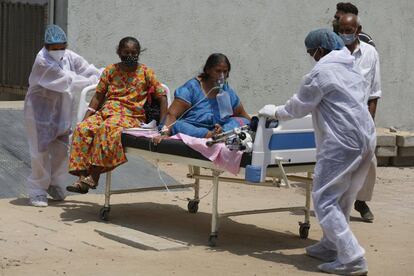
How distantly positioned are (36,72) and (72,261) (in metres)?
2.50

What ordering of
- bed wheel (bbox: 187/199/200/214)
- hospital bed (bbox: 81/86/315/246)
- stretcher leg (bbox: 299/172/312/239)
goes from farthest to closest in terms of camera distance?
1. bed wheel (bbox: 187/199/200/214)
2. stretcher leg (bbox: 299/172/312/239)
3. hospital bed (bbox: 81/86/315/246)

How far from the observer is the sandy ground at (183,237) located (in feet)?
22.8

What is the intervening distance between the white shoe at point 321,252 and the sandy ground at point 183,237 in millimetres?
65

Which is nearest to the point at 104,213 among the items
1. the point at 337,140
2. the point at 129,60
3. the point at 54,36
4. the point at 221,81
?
the point at 129,60

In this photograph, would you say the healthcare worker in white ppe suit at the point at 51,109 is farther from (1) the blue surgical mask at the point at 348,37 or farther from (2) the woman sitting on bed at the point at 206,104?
(1) the blue surgical mask at the point at 348,37

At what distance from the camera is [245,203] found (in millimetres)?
9617

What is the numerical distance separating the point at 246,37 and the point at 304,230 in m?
4.52

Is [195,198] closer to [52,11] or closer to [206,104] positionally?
[206,104]

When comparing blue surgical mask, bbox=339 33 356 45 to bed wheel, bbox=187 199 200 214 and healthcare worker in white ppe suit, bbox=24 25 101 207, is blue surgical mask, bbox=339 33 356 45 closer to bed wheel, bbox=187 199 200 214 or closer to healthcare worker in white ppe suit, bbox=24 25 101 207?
bed wheel, bbox=187 199 200 214

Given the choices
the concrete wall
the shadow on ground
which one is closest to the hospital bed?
the shadow on ground

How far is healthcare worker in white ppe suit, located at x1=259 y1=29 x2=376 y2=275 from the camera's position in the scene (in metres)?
6.88

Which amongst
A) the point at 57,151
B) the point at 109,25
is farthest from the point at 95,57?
the point at 57,151

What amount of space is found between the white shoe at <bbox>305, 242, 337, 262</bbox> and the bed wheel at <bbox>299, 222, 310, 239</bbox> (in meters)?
0.67

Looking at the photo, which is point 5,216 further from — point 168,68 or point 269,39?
point 269,39
